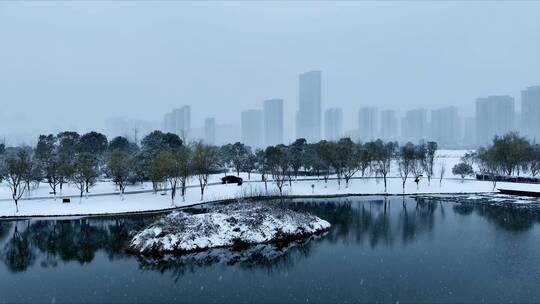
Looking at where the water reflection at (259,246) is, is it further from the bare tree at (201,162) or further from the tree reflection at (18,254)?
the bare tree at (201,162)

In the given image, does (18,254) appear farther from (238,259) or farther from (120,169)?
(120,169)

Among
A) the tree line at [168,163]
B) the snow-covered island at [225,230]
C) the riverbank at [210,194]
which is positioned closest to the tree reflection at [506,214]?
the riverbank at [210,194]

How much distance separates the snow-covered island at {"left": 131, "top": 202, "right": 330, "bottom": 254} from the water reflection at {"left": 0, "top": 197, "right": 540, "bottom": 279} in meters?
1.40

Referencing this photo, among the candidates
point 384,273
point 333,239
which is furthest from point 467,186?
point 384,273

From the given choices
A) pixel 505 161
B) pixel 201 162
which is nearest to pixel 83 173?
pixel 201 162

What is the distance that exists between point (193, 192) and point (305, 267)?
1502 inches

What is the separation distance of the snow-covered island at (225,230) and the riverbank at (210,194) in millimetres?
17769

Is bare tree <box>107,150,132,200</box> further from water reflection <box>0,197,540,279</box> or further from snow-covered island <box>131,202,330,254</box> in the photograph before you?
snow-covered island <box>131,202,330,254</box>

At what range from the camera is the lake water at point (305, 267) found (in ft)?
71.3

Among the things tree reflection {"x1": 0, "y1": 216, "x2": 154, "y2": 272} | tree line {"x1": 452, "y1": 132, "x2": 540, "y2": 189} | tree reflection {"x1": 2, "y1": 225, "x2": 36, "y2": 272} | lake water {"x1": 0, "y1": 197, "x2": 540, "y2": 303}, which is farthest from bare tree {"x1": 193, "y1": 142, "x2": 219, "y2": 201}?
tree line {"x1": 452, "y1": 132, "x2": 540, "y2": 189}

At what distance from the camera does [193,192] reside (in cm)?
6225

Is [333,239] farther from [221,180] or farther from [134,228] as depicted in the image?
[221,180]

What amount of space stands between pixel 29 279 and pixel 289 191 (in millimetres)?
45785

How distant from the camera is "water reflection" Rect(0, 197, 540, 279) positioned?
28781 mm
